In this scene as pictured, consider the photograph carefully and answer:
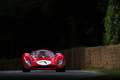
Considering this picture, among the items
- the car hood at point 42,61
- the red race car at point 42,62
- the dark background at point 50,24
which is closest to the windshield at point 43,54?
the red race car at point 42,62

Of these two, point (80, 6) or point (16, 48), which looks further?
point (16, 48)

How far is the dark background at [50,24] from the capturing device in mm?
37438

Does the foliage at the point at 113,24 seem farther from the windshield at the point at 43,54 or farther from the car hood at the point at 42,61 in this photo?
the car hood at the point at 42,61

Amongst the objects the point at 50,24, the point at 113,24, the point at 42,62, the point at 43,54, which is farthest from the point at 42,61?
the point at 50,24

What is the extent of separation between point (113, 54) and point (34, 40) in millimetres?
28531

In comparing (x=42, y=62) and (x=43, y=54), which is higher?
(x=43, y=54)

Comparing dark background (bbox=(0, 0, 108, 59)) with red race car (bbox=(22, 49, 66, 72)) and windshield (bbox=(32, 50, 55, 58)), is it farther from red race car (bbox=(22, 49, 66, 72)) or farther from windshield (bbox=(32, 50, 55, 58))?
red race car (bbox=(22, 49, 66, 72))

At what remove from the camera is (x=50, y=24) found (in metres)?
47.7

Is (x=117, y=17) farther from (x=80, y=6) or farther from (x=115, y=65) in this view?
(x=80, y=6)

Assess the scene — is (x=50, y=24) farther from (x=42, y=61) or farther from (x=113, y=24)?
(x=42, y=61)

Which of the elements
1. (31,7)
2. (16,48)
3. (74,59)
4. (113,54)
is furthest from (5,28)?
(113,54)

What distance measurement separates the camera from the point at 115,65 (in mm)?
22156

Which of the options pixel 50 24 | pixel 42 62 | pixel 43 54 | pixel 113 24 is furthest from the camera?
pixel 50 24

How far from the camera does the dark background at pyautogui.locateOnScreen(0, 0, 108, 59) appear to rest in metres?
37.4
